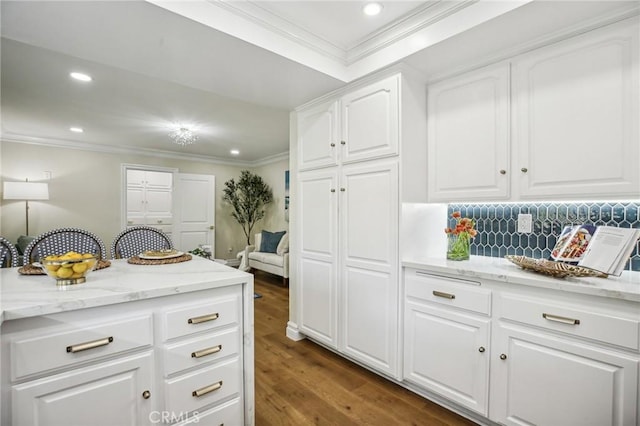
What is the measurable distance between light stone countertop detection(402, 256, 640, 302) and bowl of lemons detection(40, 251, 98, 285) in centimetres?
176

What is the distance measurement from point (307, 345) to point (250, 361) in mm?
1359

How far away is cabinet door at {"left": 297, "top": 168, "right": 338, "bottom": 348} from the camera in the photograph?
8.23 ft

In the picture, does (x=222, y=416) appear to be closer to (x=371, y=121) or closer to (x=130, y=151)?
(x=371, y=121)

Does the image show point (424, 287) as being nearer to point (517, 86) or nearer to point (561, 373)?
point (561, 373)

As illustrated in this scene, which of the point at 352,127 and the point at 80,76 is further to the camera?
the point at 80,76

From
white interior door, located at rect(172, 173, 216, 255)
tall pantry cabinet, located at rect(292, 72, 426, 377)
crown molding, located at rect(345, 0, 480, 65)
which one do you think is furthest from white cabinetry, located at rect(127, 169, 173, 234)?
crown molding, located at rect(345, 0, 480, 65)

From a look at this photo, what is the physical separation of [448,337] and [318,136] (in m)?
1.85

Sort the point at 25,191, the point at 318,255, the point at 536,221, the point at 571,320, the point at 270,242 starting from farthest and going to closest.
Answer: the point at 270,242
the point at 25,191
the point at 318,255
the point at 536,221
the point at 571,320

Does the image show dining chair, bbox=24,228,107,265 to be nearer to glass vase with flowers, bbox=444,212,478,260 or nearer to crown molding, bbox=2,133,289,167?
glass vase with flowers, bbox=444,212,478,260

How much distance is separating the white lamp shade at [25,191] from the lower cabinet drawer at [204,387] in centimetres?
513

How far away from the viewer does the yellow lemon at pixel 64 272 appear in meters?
1.23

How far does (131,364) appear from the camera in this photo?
4.00 ft

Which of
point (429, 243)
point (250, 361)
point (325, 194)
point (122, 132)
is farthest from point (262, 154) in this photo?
point (250, 361)

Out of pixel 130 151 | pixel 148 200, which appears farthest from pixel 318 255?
pixel 148 200
